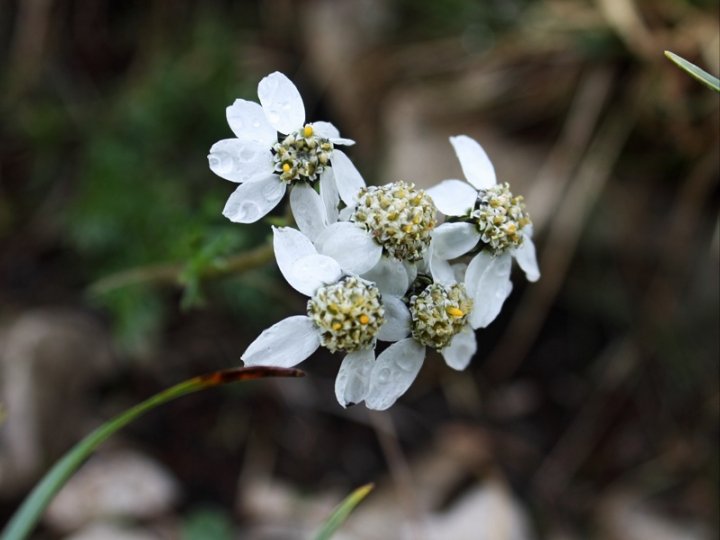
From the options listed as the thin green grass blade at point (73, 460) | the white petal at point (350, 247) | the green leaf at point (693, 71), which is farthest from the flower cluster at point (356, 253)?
the green leaf at point (693, 71)

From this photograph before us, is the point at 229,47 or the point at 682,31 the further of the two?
the point at 229,47

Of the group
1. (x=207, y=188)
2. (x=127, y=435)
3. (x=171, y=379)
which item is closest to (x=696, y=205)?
(x=207, y=188)

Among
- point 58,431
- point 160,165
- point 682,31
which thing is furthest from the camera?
point 160,165

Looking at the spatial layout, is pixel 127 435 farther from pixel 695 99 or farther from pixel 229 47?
pixel 695 99

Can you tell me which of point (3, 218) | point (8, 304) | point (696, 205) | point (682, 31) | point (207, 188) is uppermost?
point (682, 31)

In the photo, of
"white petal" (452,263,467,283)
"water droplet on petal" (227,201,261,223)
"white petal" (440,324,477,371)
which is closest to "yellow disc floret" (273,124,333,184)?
"water droplet on petal" (227,201,261,223)

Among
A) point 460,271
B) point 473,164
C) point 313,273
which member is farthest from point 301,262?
point 473,164

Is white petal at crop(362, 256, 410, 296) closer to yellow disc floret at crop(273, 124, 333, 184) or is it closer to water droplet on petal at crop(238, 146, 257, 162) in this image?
yellow disc floret at crop(273, 124, 333, 184)
